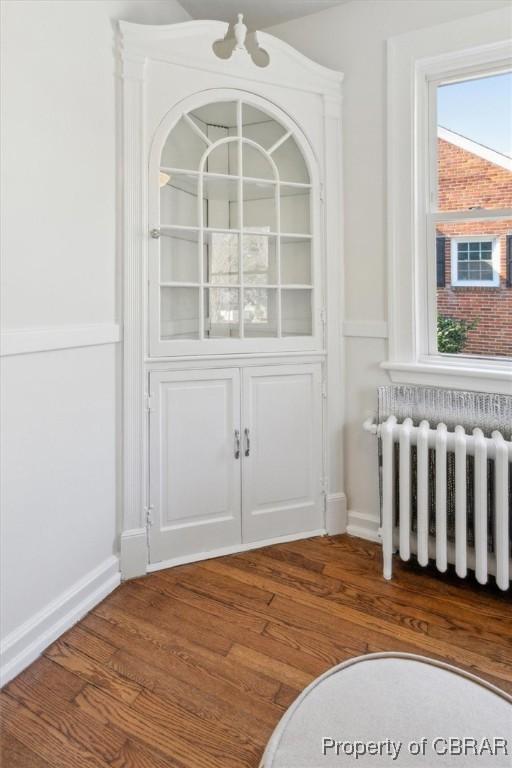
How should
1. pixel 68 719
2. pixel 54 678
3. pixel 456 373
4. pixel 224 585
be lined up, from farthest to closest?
pixel 456 373 < pixel 224 585 < pixel 54 678 < pixel 68 719

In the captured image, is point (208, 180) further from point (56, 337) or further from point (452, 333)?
point (452, 333)

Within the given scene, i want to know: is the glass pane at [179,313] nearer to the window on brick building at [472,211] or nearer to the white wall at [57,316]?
the white wall at [57,316]

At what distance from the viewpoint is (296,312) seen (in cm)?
234

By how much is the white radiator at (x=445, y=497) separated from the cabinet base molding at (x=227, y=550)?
0.48m

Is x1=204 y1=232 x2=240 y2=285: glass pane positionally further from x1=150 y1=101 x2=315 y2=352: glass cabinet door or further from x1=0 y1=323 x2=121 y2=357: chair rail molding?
x1=0 y1=323 x2=121 y2=357: chair rail molding

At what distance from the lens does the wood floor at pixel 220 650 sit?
1.28 m

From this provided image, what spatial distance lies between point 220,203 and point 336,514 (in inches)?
66.0

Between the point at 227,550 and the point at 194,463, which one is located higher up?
the point at 194,463

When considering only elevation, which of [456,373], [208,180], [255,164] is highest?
[255,164]

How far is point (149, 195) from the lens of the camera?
2031 millimetres

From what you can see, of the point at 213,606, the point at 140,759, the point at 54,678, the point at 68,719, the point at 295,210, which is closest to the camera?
the point at 140,759

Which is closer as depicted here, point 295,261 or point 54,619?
point 54,619

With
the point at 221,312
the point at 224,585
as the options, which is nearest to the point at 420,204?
the point at 221,312

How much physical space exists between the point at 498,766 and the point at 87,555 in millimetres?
1562
